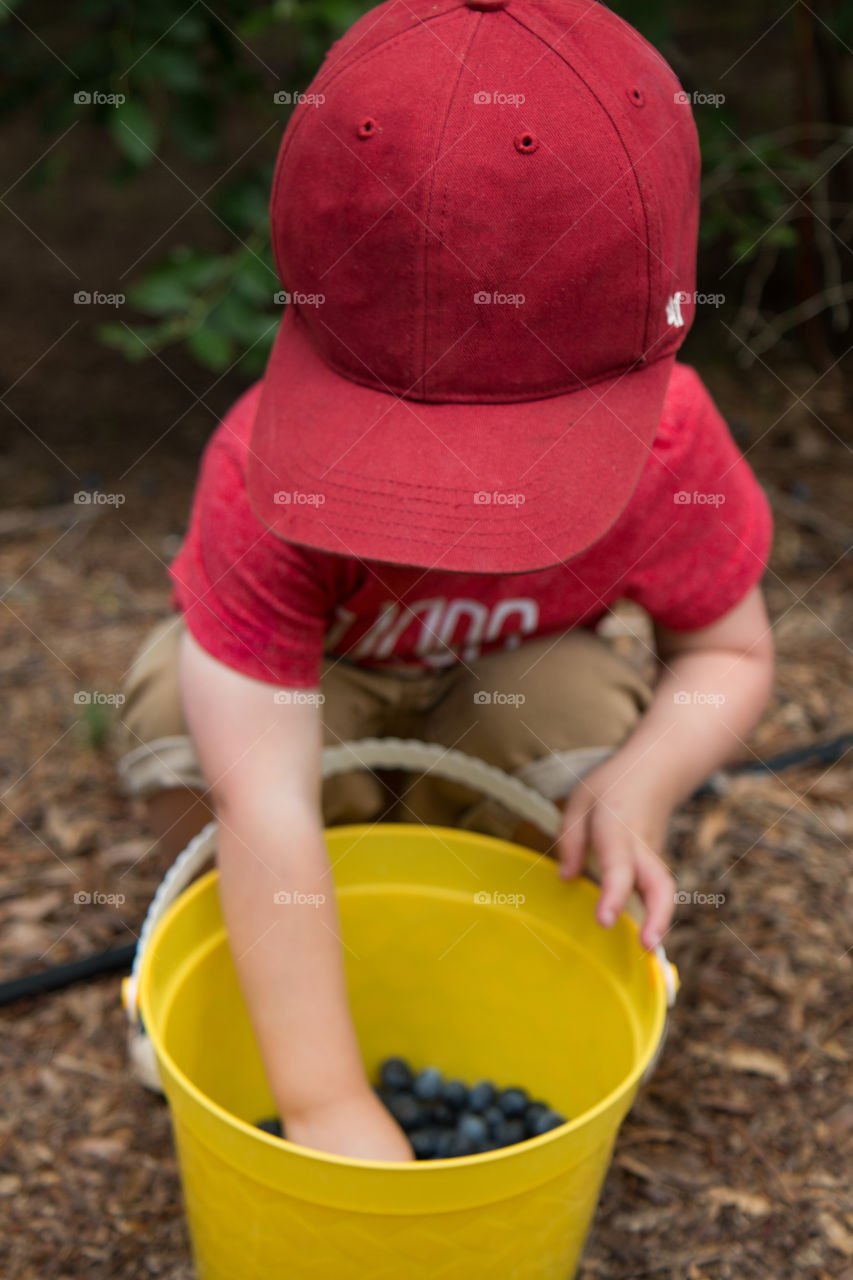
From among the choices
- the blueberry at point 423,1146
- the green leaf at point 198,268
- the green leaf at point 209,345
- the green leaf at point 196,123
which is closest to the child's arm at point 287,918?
the blueberry at point 423,1146

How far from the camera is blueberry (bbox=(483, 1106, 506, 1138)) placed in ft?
3.48

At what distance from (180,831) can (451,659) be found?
Answer: 0.34 metres

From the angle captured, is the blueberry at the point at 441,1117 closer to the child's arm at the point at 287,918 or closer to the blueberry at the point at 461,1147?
the blueberry at the point at 461,1147

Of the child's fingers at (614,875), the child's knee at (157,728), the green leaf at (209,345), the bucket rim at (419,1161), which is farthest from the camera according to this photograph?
the green leaf at (209,345)

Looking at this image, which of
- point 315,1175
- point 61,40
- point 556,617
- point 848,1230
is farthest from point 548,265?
point 61,40

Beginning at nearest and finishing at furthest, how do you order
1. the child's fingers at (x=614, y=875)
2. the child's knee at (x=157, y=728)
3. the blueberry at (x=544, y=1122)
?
1. the child's fingers at (x=614, y=875)
2. the blueberry at (x=544, y=1122)
3. the child's knee at (x=157, y=728)

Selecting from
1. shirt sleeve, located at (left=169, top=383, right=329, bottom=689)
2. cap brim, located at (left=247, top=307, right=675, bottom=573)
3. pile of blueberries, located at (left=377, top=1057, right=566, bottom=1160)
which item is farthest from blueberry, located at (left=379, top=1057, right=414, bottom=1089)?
cap brim, located at (left=247, top=307, right=675, bottom=573)

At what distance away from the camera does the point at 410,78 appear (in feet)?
2.49

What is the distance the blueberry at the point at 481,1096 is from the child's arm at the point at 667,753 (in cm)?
24

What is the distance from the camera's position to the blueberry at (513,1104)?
109cm

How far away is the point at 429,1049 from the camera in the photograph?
1.20 m

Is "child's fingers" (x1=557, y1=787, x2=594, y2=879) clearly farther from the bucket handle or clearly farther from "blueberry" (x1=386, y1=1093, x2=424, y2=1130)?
"blueberry" (x1=386, y1=1093, x2=424, y2=1130)

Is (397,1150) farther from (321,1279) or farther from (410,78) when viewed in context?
(410,78)

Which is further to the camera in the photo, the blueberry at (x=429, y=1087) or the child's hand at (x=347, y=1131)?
the blueberry at (x=429, y=1087)
